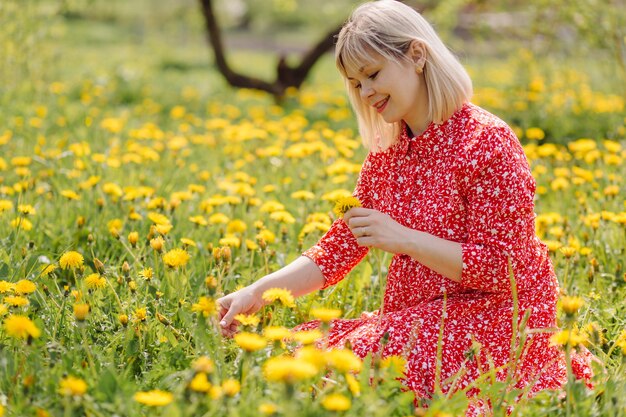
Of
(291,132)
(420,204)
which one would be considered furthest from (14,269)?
(291,132)

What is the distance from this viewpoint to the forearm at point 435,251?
6.02 ft

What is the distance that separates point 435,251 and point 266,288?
463 millimetres

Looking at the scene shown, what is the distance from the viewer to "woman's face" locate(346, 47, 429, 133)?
1950 millimetres

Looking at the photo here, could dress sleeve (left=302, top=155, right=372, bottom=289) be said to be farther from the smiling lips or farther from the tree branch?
the tree branch

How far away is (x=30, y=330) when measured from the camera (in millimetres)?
1451

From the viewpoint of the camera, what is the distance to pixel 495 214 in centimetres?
188

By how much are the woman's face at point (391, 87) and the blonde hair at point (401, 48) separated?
0.07 feet

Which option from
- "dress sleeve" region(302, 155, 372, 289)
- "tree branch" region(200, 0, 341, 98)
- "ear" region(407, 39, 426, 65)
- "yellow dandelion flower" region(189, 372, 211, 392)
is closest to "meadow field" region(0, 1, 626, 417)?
"yellow dandelion flower" region(189, 372, 211, 392)

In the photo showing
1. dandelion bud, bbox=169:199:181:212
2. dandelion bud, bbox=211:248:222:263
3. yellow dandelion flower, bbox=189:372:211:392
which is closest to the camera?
yellow dandelion flower, bbox=189:372:211:392

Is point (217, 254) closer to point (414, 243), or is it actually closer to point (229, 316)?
point (229, 316)

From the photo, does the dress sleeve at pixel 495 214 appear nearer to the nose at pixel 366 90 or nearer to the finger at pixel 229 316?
the nose at pixel 366 90

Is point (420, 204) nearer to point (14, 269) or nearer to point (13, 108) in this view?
point (14, 269)

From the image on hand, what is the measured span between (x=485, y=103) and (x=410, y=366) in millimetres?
4661

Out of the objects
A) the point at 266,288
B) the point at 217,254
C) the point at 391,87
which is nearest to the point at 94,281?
the point at 217,254
